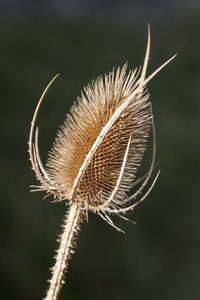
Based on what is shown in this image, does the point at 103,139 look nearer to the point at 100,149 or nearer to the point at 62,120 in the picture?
the point at 100,149

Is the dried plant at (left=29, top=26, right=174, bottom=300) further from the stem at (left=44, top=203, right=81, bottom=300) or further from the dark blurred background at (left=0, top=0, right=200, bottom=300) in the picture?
the dark blurred background at (left=0, top=0, right=200, bottom=300)

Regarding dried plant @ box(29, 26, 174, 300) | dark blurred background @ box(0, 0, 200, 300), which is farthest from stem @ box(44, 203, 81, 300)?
dark blurred background @ box(0, 0, 200, 300)

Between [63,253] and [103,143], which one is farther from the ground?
[103,143]

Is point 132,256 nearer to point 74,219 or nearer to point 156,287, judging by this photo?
point 156,287

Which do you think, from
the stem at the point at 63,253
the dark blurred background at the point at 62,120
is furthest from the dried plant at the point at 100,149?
the dark blurred background at the point at 62,120

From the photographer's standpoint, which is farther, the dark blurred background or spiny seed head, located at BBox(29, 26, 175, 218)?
the dark blurred background

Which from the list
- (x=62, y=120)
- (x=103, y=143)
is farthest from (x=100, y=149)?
(x=62, y=120)
